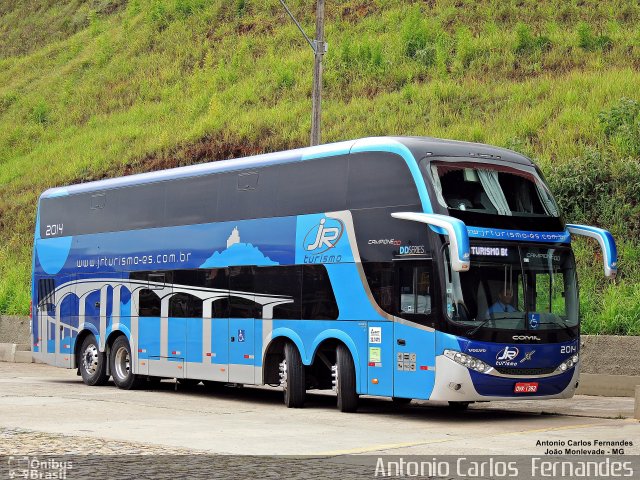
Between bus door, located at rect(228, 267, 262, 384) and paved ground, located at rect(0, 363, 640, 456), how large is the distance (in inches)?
23.9

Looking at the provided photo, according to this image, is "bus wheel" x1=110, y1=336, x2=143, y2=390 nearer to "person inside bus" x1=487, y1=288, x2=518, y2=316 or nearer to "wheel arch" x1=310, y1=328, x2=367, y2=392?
"wheel arch" x1=310, y1=328, x2=367, y2=392

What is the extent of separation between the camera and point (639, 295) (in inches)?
886

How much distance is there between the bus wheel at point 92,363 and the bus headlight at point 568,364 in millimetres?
10480

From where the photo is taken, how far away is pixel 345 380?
714 inches

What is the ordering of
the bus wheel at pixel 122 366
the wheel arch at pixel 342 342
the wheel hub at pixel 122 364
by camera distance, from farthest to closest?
the wheel hub at pixel 122 364 < the bus wheel at pixel 122 366 < the wheel arch at pixel 342 342

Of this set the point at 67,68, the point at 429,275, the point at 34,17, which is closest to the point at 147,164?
the point at 67,68

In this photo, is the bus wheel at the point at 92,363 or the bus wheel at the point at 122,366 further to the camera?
the bus wheel at the point at 92,363

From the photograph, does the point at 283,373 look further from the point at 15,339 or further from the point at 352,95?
the point at 352,95

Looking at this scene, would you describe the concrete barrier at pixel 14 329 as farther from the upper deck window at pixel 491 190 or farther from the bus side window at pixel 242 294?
the upper deck window at pixel 491 190

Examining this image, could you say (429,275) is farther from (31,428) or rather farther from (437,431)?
(31,428)

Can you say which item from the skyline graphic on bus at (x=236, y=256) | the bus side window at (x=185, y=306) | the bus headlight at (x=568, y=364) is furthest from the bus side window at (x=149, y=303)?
the bus headlight at (x=568, y=364)

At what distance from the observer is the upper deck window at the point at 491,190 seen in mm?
17078

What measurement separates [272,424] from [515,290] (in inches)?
158

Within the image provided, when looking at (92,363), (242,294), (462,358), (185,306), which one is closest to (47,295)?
(92,363)
